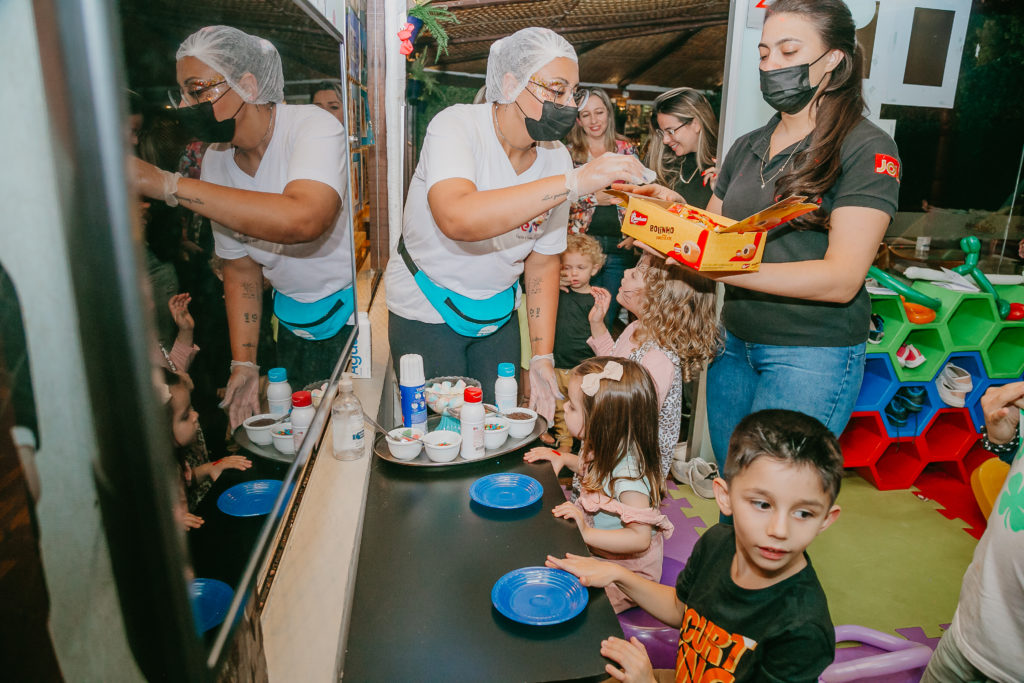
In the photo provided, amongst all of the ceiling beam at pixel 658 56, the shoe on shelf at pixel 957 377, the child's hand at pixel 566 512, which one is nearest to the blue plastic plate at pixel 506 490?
the child's hand at pixel 566 512

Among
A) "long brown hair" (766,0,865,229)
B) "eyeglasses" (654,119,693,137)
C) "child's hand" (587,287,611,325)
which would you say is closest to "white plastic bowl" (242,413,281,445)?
"long brown hair" (766,0,865,229)

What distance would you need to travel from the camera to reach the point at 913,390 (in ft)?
10.3

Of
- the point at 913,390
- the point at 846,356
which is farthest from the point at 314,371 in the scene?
the point at 913,390

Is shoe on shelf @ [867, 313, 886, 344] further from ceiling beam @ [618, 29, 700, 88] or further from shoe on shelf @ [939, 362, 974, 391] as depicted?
ceiling beam @ [618, 29, 700, 88]

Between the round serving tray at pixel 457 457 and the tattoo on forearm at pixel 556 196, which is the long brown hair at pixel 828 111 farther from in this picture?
the round serving tray at pixel 457 457

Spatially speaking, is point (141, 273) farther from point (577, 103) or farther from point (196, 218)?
point (577, 103)

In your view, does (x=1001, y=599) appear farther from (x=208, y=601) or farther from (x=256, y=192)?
(x=256, y=192)

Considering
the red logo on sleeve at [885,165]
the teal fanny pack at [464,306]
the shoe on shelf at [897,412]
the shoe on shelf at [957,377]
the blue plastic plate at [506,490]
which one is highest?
the red logo on sleeve at [885,165]

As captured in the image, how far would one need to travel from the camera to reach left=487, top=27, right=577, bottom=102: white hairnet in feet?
5.65

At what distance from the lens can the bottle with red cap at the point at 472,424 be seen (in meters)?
1.56

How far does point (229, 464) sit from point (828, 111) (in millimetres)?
1581

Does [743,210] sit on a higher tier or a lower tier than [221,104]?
lower

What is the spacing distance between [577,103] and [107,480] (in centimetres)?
167

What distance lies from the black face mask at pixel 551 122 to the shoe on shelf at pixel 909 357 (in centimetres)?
232
